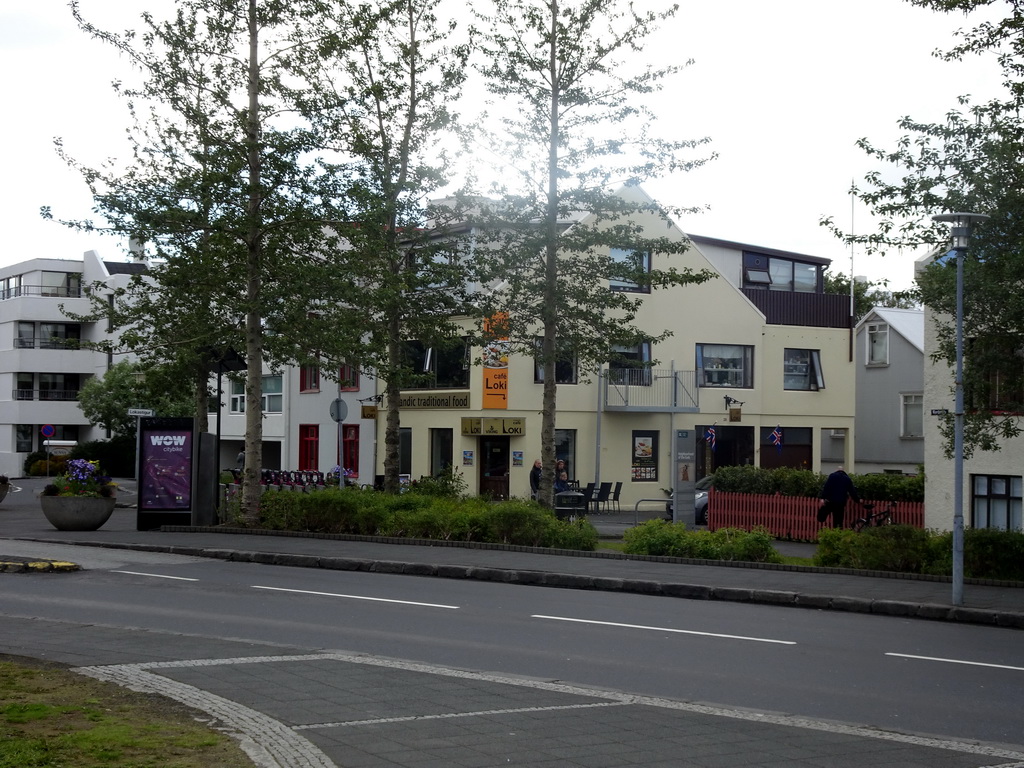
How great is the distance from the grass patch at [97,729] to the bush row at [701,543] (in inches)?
514

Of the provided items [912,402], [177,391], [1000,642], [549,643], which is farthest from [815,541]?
[912,402]

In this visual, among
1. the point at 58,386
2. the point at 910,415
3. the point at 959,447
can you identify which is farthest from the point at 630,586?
the point at 58,386

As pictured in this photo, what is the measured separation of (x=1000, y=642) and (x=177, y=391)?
28410mm

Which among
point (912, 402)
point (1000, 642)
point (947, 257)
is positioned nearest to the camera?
point (1000, 642)

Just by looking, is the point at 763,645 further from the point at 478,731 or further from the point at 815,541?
the point at 815,541

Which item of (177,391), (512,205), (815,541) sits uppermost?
(512,205)

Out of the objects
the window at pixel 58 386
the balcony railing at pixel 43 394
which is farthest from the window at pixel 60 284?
the balcony railing at pixel 43 394

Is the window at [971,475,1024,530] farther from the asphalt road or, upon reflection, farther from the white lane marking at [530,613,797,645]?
the white lane marking at [530,613,797,645]

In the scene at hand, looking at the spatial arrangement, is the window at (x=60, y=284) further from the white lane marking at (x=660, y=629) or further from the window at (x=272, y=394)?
the white lane marking at (x=660, y=629)

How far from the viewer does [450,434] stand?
4266cm

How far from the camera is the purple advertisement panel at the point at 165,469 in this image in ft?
89.6

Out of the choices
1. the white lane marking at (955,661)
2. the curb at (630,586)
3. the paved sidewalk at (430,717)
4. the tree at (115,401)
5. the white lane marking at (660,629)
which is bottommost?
the curb at (630,586)

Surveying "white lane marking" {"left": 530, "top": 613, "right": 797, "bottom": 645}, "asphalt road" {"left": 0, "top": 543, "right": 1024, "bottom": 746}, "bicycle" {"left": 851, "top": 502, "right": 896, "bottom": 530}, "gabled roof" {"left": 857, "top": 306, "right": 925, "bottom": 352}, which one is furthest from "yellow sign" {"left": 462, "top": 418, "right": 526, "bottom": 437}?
"white lane marking" {"left": 530, "top": 613, "right": 797, "bottom": 645}

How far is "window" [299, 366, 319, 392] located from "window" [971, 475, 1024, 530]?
96.8ft
